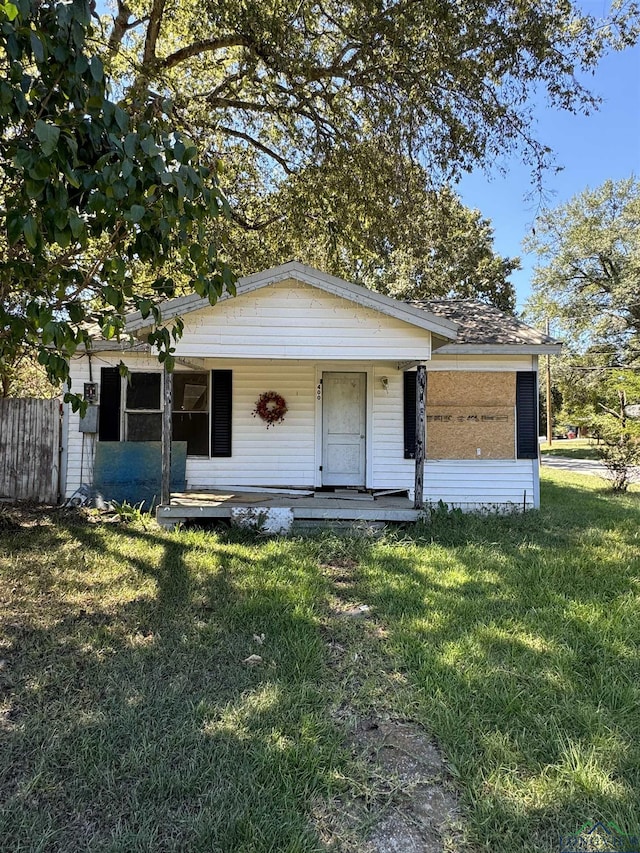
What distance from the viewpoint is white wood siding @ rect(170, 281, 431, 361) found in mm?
6648

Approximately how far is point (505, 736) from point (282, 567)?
297 centimetres

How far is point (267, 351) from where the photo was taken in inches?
264

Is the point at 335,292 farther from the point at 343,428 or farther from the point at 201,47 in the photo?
the point at 201,47

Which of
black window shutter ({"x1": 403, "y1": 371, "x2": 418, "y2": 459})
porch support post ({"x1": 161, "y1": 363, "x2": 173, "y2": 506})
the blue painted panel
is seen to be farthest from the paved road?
porch support post ({"x1": 161, "y1": 363, "x2": 173, "y2": 506})

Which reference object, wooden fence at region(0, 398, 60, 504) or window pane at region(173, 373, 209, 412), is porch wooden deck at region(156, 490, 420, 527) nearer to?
window pane at region(173, 373, 209, 412)

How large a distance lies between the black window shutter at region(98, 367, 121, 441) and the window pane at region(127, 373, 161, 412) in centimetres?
24

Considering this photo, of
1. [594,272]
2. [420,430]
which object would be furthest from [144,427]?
[594,272]

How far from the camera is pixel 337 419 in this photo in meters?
8.64

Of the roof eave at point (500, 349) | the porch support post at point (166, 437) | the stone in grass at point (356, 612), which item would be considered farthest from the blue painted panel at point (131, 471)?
the stone in grass at point (356, 612)

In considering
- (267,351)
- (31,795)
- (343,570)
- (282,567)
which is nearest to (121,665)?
(31,795)

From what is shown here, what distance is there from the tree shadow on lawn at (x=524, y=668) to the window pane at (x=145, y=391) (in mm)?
4767

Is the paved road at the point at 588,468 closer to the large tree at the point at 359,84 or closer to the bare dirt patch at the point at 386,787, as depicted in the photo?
the large tree at the point at 359,84

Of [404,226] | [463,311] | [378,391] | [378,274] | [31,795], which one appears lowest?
[31,795]

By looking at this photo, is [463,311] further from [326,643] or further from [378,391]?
[326,643]
